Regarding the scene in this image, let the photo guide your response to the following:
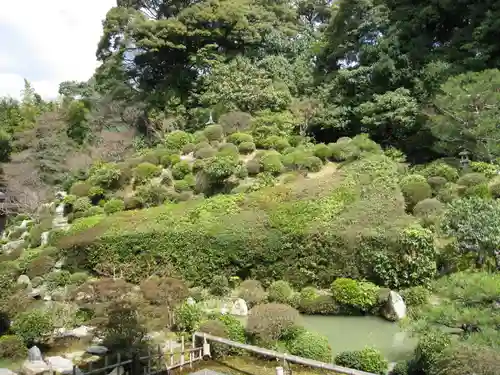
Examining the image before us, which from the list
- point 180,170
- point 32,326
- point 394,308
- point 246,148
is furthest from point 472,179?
point 32,326

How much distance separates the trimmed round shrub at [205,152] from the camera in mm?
20719

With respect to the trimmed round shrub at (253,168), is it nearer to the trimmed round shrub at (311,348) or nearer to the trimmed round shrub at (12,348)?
the trimmed round shrub at (311,348)

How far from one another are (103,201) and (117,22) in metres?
14.3

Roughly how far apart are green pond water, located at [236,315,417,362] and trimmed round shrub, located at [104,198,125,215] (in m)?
8.77

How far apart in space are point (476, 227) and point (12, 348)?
10.7 m

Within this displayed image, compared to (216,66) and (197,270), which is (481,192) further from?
(216,66)

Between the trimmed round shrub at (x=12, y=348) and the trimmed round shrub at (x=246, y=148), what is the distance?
1228 cm

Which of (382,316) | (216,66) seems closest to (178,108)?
(216,66)

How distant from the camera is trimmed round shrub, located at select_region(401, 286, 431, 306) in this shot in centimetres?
1263

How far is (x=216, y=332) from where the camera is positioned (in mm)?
10867

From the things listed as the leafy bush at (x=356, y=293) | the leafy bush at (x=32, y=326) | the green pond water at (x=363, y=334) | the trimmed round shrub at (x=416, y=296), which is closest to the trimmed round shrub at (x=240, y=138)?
the leafy bush at (x=356, y=293)

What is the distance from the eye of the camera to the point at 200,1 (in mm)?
29125

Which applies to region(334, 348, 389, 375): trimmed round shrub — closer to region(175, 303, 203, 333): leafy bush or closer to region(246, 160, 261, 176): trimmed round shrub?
region(175, 303, 203, 333): leafy bush

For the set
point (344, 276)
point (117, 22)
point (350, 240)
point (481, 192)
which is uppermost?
point (117, 22)
